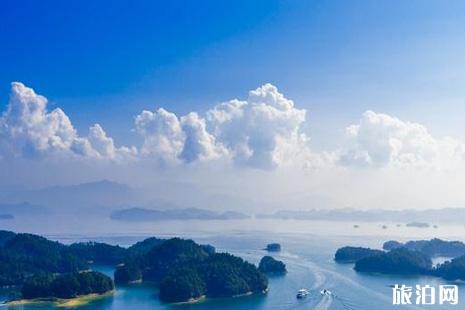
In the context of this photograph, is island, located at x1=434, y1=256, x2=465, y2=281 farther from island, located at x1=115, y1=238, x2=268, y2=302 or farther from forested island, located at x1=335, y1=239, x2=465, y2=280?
island, located at x1=115, y1=238, x2=268, y2=302

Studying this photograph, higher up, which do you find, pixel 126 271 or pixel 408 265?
pixel 408 265

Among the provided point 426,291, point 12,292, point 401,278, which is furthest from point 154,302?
point 401,278

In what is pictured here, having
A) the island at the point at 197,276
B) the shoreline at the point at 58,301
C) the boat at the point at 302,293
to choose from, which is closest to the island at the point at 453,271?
the boat at the point at 302,293

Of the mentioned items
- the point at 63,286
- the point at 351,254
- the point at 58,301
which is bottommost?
the point at 58,301

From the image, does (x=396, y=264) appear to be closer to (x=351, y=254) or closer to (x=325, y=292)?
(x=351, y=254)

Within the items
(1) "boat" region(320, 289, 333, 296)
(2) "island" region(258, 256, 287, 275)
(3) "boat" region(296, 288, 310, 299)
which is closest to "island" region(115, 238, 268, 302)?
(3) "boat" region(296, 288, 310, 299)

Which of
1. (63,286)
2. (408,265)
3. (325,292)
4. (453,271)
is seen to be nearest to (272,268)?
(325,292)

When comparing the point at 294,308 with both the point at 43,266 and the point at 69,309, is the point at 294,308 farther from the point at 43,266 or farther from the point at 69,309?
the point at 43,266
